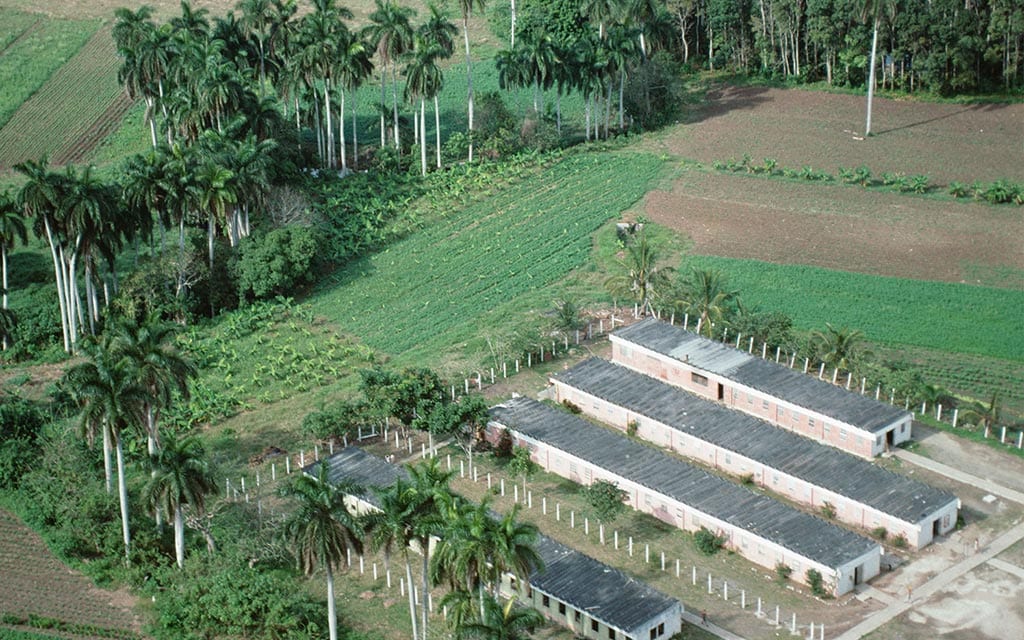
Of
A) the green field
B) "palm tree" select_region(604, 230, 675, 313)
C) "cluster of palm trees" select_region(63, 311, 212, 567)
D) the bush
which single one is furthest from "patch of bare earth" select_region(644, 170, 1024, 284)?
"cluster of palm trees" select_region(63, 311, 212, 567)

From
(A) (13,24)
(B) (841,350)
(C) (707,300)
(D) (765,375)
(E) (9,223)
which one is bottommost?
(D) (765,375)

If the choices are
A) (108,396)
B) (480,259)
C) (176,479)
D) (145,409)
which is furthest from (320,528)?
(480,259)

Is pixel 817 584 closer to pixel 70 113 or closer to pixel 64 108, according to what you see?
pixel 70 113

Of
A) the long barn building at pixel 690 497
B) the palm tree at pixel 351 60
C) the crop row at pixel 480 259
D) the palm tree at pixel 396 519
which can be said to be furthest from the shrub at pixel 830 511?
the palm tree at pixel 351 60

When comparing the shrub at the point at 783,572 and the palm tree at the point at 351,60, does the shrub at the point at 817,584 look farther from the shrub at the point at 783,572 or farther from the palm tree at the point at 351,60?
the palm tree at the point at 351,60

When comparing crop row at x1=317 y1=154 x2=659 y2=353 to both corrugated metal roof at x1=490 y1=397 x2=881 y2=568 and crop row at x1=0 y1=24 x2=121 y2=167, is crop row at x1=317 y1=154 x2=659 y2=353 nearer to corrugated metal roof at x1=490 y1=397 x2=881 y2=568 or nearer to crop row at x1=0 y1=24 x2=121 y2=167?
corrugated metal roof at x1=490 y1=397 x2=881 y2=568

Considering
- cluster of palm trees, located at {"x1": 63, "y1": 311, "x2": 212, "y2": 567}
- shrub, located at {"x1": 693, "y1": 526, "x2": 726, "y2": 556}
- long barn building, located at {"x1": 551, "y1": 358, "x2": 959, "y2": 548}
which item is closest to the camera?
cluster of palm trees, located at {"x1": 63, "y1": 311, "x2": 212, "y2": 567}

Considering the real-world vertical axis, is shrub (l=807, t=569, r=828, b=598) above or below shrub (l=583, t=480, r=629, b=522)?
below
